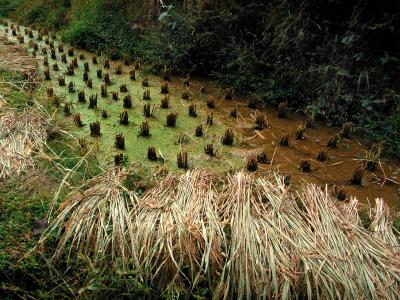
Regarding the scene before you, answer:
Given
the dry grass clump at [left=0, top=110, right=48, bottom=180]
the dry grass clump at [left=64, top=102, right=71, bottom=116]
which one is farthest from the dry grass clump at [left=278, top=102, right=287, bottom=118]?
the dry grass clump at [left=0, top=110, right=48, bottom=180]

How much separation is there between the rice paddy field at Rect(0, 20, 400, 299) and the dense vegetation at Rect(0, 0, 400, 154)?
0.30 m

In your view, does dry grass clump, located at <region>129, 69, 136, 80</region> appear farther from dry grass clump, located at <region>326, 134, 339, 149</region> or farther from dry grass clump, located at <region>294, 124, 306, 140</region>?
dry grass clump, located at <region>326, 134, 339, 149</region>

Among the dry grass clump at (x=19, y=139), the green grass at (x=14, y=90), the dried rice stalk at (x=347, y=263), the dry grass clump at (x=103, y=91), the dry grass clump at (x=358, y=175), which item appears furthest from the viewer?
the dry grass clump at (x=103, y=91)

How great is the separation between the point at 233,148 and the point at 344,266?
5.98 feet

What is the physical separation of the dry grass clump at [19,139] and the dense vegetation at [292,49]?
89.0 inches

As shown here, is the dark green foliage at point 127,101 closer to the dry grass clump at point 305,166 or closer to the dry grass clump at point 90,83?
the dry grass clump at point 90,83

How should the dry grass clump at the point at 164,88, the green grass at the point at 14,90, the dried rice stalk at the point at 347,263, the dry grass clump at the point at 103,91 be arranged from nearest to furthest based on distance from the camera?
the dried rice stalk at the point at 347,263 < the green grass at the point at 14,90 < the dry grass clump at the point at 103,91 < the dry grass clump at the point at 164,88

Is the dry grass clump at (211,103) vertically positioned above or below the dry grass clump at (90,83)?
above

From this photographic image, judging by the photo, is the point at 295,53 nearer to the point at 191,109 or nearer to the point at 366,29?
the point at 366,29

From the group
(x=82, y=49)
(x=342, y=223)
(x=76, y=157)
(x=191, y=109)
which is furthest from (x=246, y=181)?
(x=82, y=49)

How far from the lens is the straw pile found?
2.43 m

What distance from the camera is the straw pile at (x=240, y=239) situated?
243 centimetres

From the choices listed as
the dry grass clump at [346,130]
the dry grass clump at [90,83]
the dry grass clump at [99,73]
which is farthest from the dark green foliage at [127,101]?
the dry grass clump at [346,130]

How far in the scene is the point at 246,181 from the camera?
9.90ft
